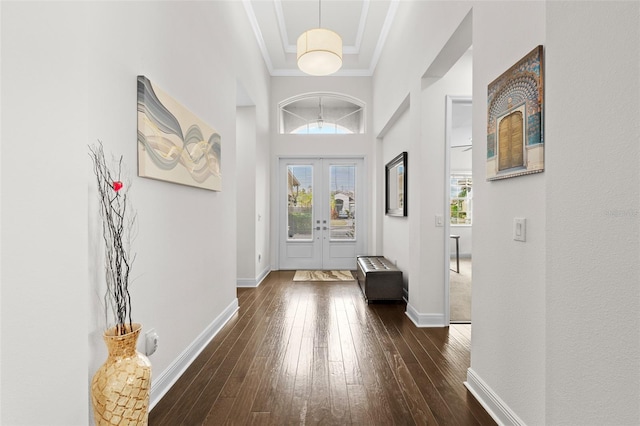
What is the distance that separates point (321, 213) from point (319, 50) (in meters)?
3.11

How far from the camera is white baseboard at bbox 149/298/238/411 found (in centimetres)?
201

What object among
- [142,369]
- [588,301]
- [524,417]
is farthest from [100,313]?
[524,417]

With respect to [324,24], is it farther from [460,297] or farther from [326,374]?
[326,374]

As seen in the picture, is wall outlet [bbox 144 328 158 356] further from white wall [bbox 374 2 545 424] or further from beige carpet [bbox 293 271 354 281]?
beige carpet [bbox 293 271 354 281]

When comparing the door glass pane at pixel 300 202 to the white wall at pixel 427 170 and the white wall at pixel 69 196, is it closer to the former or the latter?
the white wall at pixel 427 170

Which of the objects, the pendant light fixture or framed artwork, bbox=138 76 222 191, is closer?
framed artwork, bbox=138 76 222 191

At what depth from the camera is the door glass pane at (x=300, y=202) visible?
6.33m

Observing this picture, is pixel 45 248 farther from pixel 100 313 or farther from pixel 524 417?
pixel 524 417

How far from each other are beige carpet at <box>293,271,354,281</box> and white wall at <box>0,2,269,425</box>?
3.37m

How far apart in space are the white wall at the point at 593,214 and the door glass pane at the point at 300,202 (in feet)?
17.1

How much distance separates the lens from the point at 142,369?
57.7 inches

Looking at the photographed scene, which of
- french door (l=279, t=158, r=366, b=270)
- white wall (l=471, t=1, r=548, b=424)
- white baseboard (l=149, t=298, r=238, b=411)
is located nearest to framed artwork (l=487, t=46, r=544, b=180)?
white wall (l=471, t=1, r=548, b=424)

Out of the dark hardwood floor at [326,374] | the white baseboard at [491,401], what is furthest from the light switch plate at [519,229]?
the dark hardwood floor at [326,374]

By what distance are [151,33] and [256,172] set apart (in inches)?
123
